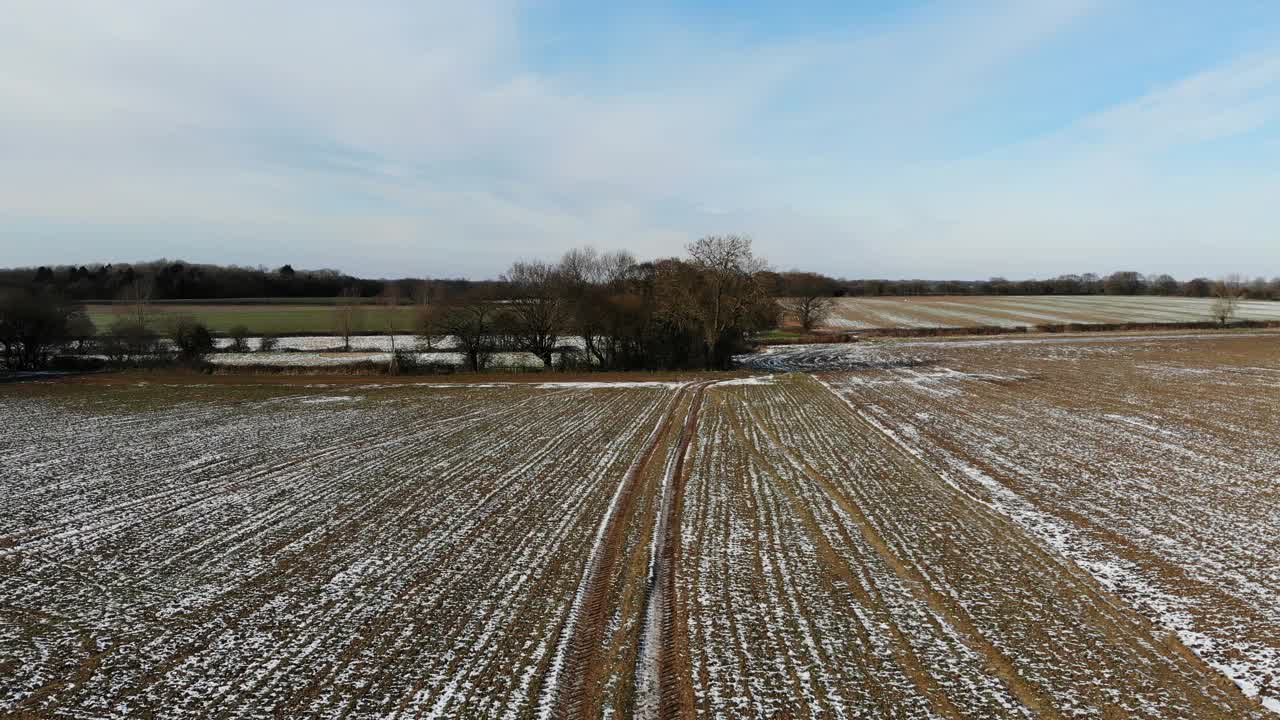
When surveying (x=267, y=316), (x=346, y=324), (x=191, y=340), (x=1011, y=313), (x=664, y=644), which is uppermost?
(x=267, y=316)

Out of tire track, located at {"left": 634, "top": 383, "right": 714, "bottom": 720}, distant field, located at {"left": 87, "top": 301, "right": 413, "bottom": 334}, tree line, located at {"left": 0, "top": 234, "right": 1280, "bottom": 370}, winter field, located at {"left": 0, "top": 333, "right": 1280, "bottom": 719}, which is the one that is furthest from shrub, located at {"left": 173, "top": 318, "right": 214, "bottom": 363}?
tire track, located at {"left": 634, "top": 383, "right": 714, "bottom": 720}

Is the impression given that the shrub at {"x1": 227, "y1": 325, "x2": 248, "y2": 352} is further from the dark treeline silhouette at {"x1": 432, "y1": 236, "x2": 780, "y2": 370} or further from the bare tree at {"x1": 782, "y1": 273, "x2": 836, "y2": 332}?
the bare tree at {"x1": 782, "y1": 273, "x2": 836, "y2": 332}

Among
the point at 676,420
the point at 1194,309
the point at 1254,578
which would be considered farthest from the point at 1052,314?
the point at 1254,578

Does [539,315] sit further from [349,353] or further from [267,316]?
[267,316]

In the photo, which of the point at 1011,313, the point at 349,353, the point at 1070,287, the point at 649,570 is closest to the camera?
the point at 649,570

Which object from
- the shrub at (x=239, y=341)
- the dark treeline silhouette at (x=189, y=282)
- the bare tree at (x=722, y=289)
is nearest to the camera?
the bare tree at (x=722, y=289)

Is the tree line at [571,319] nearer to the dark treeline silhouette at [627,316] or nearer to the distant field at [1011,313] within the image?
the dark treeline silhouette at [627,316]

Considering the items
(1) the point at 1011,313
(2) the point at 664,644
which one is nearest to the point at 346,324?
(2) the point at 664,644

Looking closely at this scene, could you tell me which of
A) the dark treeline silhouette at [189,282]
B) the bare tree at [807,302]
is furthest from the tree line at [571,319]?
the dark treeline silhouette at [189,282]
